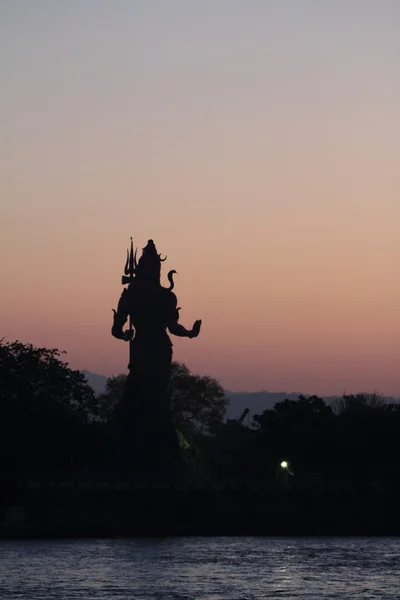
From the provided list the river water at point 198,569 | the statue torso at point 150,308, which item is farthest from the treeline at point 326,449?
the river water at point 198,569

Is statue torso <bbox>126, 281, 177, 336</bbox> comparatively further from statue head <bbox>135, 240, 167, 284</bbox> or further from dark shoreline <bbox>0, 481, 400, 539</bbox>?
dark shoreline <bbox>0, 481, 400, 539</bbox>

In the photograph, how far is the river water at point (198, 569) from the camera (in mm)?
54531

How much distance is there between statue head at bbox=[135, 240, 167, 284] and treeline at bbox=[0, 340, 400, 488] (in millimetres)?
6979

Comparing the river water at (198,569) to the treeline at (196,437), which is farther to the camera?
the treeline at (196,437)

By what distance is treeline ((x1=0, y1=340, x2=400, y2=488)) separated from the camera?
87500 millimetres

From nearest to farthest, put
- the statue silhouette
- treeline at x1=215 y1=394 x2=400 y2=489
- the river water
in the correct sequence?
the river water
the statue silhouette
treeline at x1=215 y1=394 x2=400 y2=489

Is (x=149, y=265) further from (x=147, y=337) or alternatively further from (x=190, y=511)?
(x=190, y=511)

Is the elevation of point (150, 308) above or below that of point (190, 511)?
above

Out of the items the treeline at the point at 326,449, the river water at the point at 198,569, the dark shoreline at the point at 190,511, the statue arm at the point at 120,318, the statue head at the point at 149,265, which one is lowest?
the river water at the point at 198,569

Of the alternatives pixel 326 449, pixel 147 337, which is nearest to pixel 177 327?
pixel 147 337

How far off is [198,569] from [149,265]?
26.6 metres

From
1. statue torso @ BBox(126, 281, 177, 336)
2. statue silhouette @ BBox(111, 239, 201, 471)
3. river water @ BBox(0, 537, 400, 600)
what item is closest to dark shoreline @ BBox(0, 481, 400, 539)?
river water @ BBox(0, 537, 400, 600)

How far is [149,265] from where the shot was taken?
280 ft

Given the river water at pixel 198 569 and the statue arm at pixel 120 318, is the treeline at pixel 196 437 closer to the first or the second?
the statue arm at pixel 120 318
